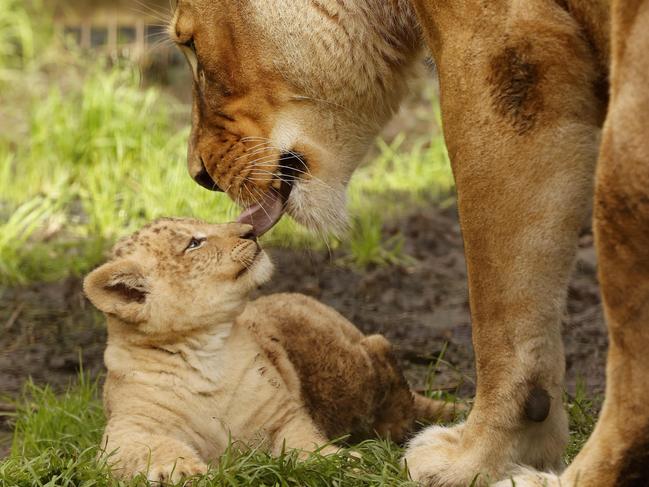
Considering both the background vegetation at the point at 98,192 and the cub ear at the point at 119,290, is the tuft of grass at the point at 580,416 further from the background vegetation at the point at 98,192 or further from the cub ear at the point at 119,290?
the cub ear at the point at 119,290

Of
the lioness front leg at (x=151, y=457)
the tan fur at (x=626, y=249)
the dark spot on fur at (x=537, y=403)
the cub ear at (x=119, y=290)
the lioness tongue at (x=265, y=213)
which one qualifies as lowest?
the lioness front leg at (x=151, y=457)

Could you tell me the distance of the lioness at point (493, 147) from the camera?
8.66ft

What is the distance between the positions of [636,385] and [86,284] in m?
1.67

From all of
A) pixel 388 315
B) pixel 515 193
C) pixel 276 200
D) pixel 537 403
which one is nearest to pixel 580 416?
pixel 537 403

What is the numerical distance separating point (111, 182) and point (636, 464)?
466 cm

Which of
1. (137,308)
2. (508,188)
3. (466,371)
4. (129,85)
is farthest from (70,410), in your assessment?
(129,85)

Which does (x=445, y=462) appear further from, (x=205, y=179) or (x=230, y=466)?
(x=205, y=179)

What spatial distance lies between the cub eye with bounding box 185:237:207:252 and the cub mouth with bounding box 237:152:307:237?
0.63 feet

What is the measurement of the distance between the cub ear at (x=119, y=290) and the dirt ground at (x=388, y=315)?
1.01 m

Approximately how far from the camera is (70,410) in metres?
4.09

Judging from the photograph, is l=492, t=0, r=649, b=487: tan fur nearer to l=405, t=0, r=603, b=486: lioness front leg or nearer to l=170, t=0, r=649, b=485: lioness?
l=170, t=0, r=649, b=485: lioness

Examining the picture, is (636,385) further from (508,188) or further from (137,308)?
(137,308)

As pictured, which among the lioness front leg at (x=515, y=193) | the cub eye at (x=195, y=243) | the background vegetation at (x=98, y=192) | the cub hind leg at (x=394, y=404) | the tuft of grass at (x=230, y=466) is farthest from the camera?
the background vegetation at (x=98, y=192)

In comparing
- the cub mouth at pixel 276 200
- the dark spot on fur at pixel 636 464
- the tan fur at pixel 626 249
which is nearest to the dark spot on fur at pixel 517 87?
the tan fur at pixel 626 249
